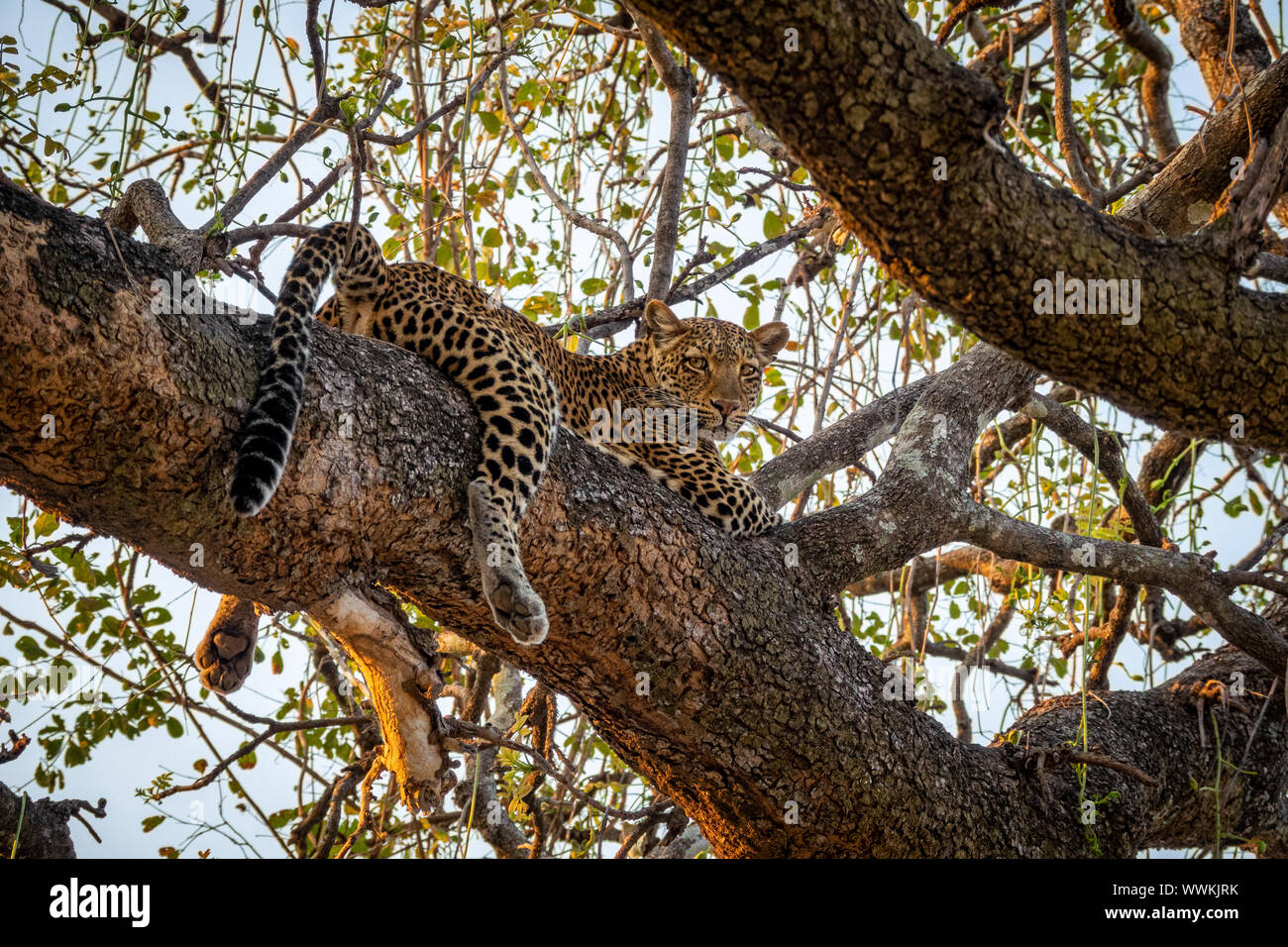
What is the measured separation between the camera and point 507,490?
10.7 feet

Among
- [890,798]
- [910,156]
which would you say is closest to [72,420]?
[910,156]

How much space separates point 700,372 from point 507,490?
2.79 metres

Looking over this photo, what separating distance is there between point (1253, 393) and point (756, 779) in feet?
6.06

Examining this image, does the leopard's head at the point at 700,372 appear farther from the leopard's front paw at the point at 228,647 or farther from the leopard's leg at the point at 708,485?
the leopard's front paw at the point at 228,647

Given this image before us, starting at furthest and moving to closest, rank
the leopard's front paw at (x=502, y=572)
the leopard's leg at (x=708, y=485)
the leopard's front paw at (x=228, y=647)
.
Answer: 1. the leopard's leg at (x=708, y=485)
2. the leopard's front paw at (x=228, y=647)
3. the leopard's front paw at (x=502, y=572)

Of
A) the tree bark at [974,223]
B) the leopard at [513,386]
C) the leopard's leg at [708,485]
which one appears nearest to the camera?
the tree bark at [974,223]

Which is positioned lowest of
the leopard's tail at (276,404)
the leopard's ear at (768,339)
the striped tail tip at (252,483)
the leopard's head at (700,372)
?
the striped tail tip at (252,483)

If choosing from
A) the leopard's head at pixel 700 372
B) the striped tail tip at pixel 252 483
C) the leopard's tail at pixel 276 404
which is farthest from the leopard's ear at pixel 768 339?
the striped tail tip at pixel 252 483

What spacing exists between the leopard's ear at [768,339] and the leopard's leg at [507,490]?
9.21 feet

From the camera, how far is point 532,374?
396cm

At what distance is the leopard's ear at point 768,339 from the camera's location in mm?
6262

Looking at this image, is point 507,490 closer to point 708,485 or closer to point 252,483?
point 252,483
